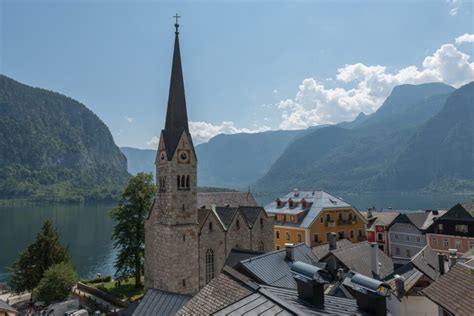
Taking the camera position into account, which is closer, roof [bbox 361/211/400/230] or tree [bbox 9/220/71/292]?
tree [bbox 9/220/71/292]

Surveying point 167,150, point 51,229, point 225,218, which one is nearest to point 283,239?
point 225,218

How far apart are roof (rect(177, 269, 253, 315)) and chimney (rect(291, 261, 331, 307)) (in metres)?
1.65

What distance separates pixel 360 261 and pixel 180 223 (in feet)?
52.5

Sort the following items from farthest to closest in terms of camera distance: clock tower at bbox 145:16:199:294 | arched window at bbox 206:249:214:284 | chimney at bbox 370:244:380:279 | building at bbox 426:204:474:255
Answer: building at bbox 426:204:474:255
arched window at bbox 206:249:214:284
clock tower at bbox 145:16:199:294
chimney at bbox 370:244:380:279

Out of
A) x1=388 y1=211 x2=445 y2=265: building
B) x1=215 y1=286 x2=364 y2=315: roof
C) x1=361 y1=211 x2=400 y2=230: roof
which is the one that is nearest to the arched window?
x1=215 y1=286 x2=364 y2=315: roof

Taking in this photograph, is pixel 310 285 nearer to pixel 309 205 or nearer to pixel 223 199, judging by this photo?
pixel 223 199

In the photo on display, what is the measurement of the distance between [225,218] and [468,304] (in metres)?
28.1

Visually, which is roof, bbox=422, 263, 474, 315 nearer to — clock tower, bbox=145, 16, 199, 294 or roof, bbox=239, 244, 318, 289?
roof, bbox=239, 244, 318, 289

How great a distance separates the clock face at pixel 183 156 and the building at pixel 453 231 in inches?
1469

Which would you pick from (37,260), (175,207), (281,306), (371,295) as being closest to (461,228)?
(175,207)

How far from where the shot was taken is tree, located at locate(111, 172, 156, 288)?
4231 cm

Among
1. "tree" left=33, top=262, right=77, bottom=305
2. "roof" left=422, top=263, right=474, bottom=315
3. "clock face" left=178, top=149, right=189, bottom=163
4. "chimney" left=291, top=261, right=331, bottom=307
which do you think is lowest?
"tree" left=33, top=262, right=77, bottom=305

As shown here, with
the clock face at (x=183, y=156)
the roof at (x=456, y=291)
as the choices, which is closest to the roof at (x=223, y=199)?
the clock face at (x=183, y=156)

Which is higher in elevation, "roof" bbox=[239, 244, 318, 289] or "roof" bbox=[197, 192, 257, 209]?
"roof" bbox=[197, 192, 257, 209]
